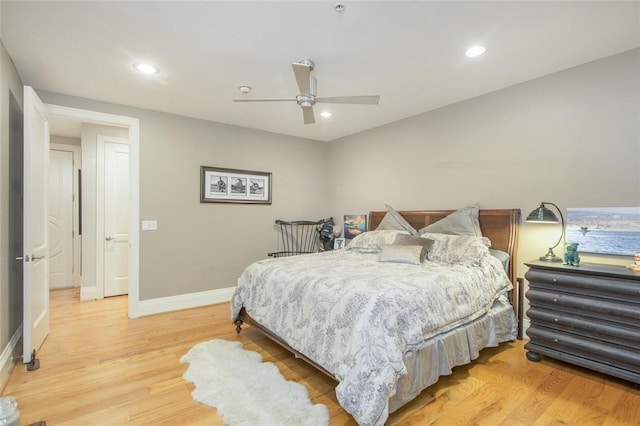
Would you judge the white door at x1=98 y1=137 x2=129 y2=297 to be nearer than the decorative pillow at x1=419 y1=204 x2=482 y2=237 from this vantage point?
No

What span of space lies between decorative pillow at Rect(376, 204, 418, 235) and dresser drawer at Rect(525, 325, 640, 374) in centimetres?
165

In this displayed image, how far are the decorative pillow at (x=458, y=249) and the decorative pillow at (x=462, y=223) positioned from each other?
5.9 inches

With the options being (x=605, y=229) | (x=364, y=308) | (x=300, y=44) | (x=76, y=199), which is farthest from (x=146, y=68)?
(x=605, y=229)

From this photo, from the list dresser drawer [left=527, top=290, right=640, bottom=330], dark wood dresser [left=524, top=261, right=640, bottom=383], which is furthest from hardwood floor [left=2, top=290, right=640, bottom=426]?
dresser drawer [left=527, top=290, right=640, bottom=330]

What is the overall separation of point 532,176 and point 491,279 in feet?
3.93

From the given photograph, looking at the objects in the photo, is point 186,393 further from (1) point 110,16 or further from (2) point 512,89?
(2) point 512,89

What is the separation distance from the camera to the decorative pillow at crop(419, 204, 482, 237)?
3.36m

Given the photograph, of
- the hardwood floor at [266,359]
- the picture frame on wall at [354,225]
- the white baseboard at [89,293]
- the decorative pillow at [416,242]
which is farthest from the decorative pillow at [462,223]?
the white baseboard at [89,293]

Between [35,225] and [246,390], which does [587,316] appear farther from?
[35,225]

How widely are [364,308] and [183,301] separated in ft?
10.4

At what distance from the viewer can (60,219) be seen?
5359mm

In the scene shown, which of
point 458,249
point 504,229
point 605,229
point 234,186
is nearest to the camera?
point 605,229

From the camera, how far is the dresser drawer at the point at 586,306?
2.21 metres

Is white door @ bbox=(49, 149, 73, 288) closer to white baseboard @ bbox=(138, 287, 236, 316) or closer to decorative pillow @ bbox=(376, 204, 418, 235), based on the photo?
white baseboard @ bbox=(138, 287, 236, 316)
